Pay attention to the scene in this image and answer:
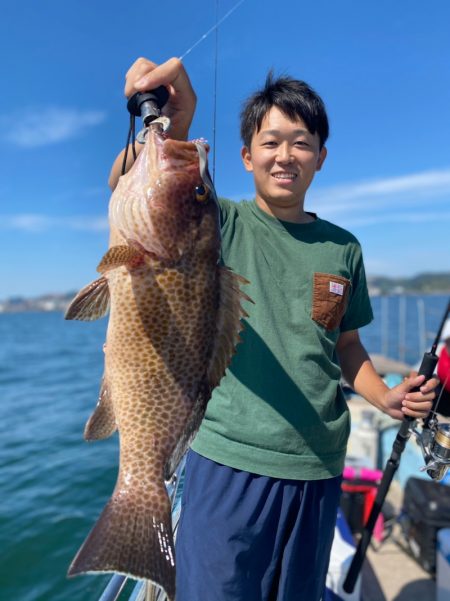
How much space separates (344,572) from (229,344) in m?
3.14

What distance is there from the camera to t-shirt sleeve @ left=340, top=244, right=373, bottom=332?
2811 mm

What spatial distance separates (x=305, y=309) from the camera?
8.09ft

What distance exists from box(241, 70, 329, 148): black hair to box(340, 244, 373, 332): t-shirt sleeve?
2.60 feet

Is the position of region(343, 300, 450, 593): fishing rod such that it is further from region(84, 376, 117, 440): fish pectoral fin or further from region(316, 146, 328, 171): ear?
region(84, 376, 117, 440): fish pectoral fin

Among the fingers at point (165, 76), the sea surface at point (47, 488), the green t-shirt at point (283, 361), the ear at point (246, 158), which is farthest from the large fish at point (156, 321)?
the sea surface at point (47, 488)

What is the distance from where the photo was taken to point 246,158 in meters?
2.83

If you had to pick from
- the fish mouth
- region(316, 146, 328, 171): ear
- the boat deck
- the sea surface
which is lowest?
the sea surface

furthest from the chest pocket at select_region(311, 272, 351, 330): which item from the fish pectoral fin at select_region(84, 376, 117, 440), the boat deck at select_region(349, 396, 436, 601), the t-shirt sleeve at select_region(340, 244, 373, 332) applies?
the boat deck at select_region(349, 396, 436, 601)

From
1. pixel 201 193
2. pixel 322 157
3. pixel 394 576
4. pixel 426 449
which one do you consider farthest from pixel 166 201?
pixel 394 576

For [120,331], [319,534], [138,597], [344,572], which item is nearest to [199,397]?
[120,331]

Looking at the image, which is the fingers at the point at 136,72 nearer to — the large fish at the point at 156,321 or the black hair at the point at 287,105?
the large fish at the point at 156,321

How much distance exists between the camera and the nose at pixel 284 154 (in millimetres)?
2510

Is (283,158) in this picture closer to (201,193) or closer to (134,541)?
(201,193)

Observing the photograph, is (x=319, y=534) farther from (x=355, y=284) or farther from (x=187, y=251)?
(x=187, y=251)
